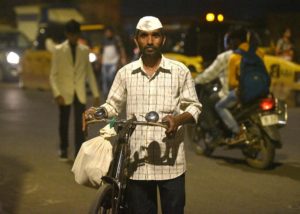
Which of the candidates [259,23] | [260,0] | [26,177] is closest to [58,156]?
[26,177]

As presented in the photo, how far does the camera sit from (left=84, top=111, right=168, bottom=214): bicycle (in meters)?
4.50

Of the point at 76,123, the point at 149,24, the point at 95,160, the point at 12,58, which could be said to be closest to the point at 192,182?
the point at 76,123

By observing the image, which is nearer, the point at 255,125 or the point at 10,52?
the point at 255,125

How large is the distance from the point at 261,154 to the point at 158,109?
172 inches

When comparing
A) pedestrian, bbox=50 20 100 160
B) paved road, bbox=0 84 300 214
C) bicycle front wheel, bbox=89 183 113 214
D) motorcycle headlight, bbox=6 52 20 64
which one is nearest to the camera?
bicycle front wheel, bbox=89 183 113 214

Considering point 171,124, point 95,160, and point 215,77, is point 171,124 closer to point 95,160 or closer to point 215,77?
point 95,160

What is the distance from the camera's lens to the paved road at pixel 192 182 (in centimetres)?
698

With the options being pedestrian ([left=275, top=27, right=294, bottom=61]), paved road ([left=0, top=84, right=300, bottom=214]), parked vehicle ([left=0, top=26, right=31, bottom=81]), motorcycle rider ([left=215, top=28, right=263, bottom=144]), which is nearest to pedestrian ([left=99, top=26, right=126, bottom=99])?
pedestrian ([left=275, top=27, right=294, bottom=61])

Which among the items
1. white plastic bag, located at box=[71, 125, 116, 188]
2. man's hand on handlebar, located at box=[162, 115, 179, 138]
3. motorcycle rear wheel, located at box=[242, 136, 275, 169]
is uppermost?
man's hand on handlebar, located at box=[162, 115, 179, 138]

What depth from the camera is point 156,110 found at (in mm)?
4559

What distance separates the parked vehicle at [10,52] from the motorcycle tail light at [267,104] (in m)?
15.1

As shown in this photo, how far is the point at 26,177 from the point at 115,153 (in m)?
3.99

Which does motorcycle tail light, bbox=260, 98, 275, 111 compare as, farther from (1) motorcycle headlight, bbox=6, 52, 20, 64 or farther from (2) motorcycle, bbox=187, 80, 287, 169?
(1) motorcycle headlight, bbox=6, 52, 20, 64

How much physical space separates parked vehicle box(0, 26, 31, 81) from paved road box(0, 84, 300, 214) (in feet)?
40.8
